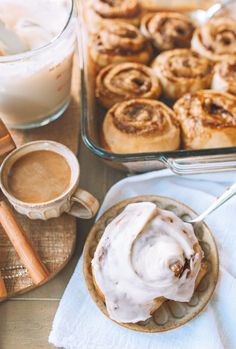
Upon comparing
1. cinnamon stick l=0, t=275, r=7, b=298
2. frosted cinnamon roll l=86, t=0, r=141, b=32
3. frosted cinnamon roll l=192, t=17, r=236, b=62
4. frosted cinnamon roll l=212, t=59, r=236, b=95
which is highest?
frosted cinnamon roll l=86, t=0, r=141, b=32

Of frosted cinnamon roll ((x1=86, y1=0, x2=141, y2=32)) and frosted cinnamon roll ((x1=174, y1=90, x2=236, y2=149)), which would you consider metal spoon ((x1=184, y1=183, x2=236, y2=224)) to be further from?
frosted cinnamon roll ((x1=86, y1=0, x2=141, y2=32))

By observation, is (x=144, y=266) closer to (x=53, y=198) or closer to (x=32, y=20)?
(x=53, y=198)

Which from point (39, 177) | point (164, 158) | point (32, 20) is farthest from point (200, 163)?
point (32, 20)

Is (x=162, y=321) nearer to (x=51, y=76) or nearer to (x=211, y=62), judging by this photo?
(x=51, y=76)

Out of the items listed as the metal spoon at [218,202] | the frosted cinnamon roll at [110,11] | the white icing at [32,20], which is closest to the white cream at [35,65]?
the white icing at [32,20]

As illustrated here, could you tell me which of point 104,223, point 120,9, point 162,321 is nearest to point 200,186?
point 104,223

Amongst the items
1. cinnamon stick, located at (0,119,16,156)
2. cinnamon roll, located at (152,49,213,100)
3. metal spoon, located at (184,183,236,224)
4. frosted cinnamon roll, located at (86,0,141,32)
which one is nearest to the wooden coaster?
metal spoon, located at (184,183,236,224)
